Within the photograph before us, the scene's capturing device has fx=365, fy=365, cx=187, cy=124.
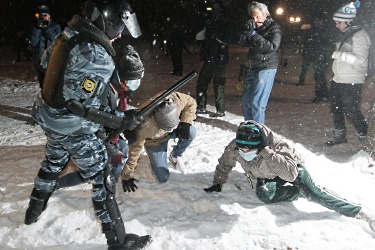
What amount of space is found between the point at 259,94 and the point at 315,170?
4.13ft

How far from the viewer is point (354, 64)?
4633 millimetres

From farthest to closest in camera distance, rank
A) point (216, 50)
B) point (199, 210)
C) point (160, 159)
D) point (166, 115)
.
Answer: point (216, 50), point (160, 159), point (166, 115), point (199, 210)

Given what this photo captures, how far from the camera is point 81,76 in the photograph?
7.60 feet

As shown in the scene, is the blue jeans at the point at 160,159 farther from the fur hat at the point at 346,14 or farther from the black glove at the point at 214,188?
the fur hat at the point at 346,14

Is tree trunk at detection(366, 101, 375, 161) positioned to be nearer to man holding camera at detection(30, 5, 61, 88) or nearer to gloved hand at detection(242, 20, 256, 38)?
gloved hand at detection(242, 20, 256, 38)

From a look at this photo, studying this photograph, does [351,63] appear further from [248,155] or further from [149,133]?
[149,133]

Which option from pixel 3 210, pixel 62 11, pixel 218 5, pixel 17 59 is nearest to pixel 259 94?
pixel 218 5

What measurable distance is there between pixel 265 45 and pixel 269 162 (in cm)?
198

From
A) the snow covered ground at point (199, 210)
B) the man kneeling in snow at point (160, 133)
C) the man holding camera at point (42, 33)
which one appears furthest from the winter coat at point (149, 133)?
the man holding camera at point (42, 33)

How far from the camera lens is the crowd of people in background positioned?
A: 7.74ft

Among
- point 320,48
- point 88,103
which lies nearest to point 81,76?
point 88,103

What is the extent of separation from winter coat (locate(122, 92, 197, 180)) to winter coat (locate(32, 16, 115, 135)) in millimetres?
1255

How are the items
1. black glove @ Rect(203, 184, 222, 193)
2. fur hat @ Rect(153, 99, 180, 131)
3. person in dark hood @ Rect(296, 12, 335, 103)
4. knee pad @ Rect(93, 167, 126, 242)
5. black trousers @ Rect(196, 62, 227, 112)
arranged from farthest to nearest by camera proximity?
person in dark hood @ Rect(296, 12, 335, 103), black trousers @ Rect(196, 62, 227, 112), black glove @ Rect(203, 184, 222, 193), fur hat @ Rect(153, 99, 180, 131), knee pad @ Rect(93, 167, 126, 242)

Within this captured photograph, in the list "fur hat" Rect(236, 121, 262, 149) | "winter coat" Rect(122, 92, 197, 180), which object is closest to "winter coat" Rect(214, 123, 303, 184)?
"fur hat" Rect(236, 121, 262, 149)
